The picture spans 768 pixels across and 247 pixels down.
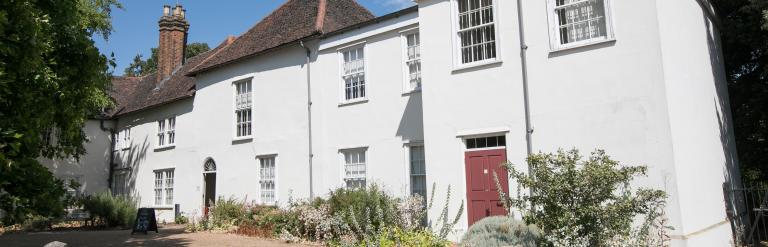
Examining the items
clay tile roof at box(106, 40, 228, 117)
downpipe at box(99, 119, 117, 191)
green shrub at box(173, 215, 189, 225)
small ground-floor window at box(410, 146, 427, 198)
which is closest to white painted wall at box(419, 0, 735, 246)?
small ground-floor window at box(410, 146, 427, 198)

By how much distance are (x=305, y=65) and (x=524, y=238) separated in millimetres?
10620

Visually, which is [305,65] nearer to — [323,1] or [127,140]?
[323,1]

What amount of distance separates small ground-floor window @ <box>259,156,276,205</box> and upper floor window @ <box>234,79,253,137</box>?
5.30 ft

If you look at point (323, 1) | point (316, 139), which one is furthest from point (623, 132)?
point (323, 1)

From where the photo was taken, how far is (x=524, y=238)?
8.72m

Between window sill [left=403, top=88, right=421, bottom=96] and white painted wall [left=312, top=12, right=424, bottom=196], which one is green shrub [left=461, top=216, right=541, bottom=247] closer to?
white painted wall [left=312, top=12, right=424, bottom=196]

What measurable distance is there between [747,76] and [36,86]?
1796cm

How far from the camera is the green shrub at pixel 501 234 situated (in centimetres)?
857

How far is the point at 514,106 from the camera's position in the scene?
440 inches

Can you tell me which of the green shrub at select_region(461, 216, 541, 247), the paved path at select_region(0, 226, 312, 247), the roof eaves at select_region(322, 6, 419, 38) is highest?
the roof eaves at select_region(322, 6, 419, 38)

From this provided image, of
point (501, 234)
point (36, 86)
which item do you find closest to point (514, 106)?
point (501, 234)

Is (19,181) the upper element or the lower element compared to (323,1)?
lower

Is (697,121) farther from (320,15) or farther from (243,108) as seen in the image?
(243,108)

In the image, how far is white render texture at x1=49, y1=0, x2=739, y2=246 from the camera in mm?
9828
